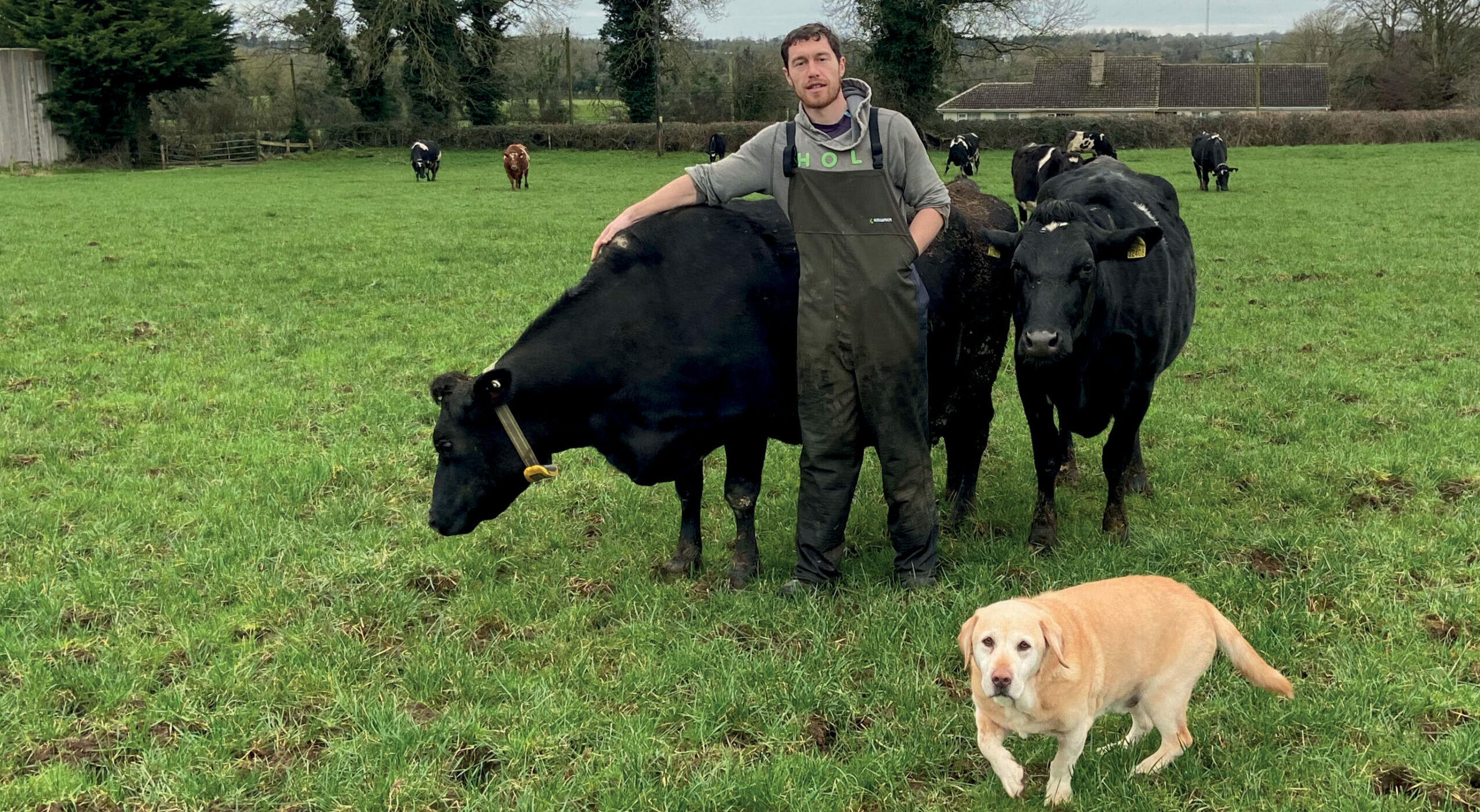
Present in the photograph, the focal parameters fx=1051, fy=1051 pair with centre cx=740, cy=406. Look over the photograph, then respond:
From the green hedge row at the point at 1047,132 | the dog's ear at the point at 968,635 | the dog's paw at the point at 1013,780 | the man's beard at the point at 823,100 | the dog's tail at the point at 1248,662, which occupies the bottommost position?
the dog's paw at the point at 1013,780

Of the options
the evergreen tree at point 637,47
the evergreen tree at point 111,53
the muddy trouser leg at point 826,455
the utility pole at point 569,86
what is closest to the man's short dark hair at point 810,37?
the muddy trouser leg at point 826,455

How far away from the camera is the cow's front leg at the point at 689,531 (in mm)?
5660

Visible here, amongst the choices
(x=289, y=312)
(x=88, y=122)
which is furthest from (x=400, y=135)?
(x=289, y=312)

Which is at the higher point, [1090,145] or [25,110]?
[25,110]

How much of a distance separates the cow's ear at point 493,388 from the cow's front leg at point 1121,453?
334cm

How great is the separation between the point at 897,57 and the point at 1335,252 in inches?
1356

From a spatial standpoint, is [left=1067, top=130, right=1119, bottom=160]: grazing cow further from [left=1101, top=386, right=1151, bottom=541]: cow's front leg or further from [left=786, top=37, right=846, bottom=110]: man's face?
[left=786, top=37, right=846, bottom=110]: man's face

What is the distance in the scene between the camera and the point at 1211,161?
2755cm

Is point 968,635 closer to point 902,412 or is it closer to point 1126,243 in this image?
point 902,412

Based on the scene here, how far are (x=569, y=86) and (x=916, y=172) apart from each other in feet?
194

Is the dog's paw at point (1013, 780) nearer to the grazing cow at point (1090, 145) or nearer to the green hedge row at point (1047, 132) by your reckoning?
the grazing cow at point (1090, 145)

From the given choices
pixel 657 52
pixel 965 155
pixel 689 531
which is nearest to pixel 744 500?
pixel 689 531

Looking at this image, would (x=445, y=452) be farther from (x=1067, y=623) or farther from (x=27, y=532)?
(x=1067, y=623)

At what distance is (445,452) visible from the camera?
516 centimetres
